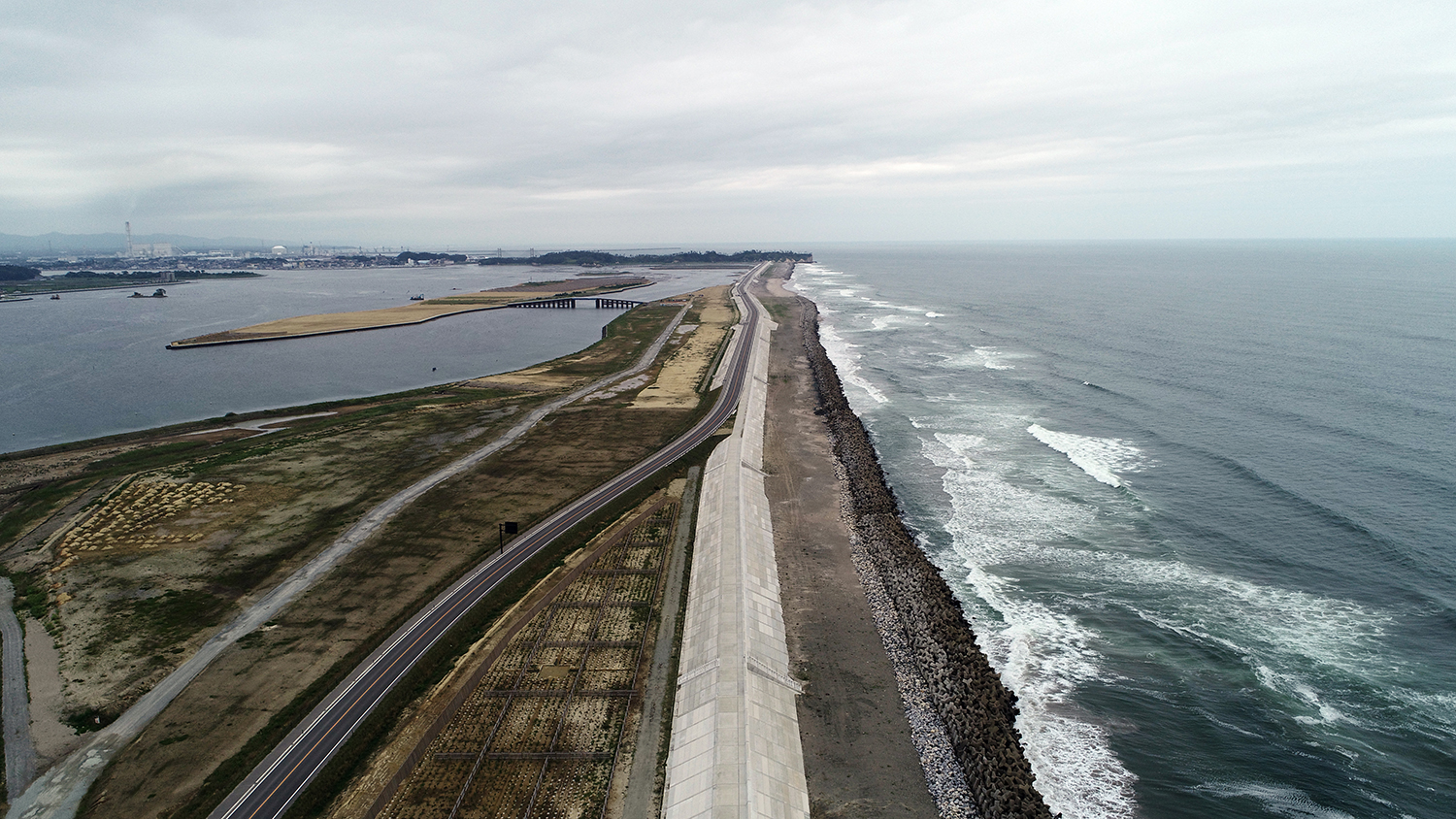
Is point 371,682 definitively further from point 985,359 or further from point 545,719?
point 985,359

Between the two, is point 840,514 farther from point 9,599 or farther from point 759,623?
point 9,599

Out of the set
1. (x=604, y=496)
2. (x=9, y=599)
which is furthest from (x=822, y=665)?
(x=9, y=599)

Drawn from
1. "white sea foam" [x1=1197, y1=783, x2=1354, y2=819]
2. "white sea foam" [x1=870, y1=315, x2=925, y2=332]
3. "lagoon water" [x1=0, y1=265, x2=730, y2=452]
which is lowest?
"white sea foam" [x1=1197, y1=783, x2=1354, y2=819]

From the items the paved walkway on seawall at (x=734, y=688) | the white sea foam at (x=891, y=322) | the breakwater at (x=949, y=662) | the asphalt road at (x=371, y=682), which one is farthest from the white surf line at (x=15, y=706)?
the white sea foam at (x=891, y=322)

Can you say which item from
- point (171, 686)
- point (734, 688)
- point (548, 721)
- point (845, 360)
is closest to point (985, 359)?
point (845, 360)

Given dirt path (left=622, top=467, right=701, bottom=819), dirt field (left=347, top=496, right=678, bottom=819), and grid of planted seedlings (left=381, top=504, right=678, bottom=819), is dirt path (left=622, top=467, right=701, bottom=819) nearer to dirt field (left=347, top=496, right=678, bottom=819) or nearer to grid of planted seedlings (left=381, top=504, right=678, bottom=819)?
dirt field (left=347, top=496, right=678, bottom=819)

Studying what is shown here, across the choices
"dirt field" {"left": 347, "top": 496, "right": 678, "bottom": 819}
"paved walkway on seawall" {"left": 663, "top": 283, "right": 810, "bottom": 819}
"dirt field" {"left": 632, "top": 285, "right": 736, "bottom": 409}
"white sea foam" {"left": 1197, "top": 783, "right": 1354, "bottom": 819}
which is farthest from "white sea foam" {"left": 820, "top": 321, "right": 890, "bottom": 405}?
"white sea foam" {"left": 1197, "top": 783, "right": 1354, "bottom": 819}
